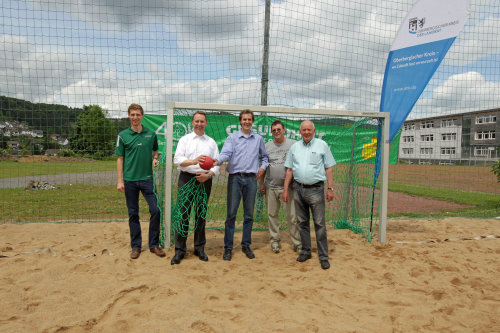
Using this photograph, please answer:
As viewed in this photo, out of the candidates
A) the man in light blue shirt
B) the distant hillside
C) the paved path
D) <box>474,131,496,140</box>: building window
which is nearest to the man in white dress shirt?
the man in light blue shirt

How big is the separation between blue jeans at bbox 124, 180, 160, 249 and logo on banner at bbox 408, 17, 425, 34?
15.0ft

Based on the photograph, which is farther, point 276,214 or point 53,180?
point 53,180

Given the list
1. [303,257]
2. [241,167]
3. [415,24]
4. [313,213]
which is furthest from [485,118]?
[241,167]

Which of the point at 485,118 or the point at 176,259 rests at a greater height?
the point at 485,118

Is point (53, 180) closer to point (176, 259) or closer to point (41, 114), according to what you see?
point (41, 114)

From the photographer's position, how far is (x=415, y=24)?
4.96 m

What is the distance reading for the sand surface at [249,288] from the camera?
2.59 m

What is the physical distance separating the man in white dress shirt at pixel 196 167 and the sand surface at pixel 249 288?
0.81ft

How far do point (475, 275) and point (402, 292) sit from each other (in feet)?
3.75

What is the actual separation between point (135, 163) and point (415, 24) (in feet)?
15.4

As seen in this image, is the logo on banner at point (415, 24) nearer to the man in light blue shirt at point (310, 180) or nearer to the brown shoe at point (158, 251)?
the man in light blue shirt at point (310, 180)

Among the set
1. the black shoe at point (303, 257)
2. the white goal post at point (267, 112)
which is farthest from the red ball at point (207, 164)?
the black shoe at point (303, 257)

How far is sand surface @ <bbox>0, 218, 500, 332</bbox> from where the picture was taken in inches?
102

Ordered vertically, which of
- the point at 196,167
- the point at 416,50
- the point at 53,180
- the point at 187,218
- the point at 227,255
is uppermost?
the point at 416,50
